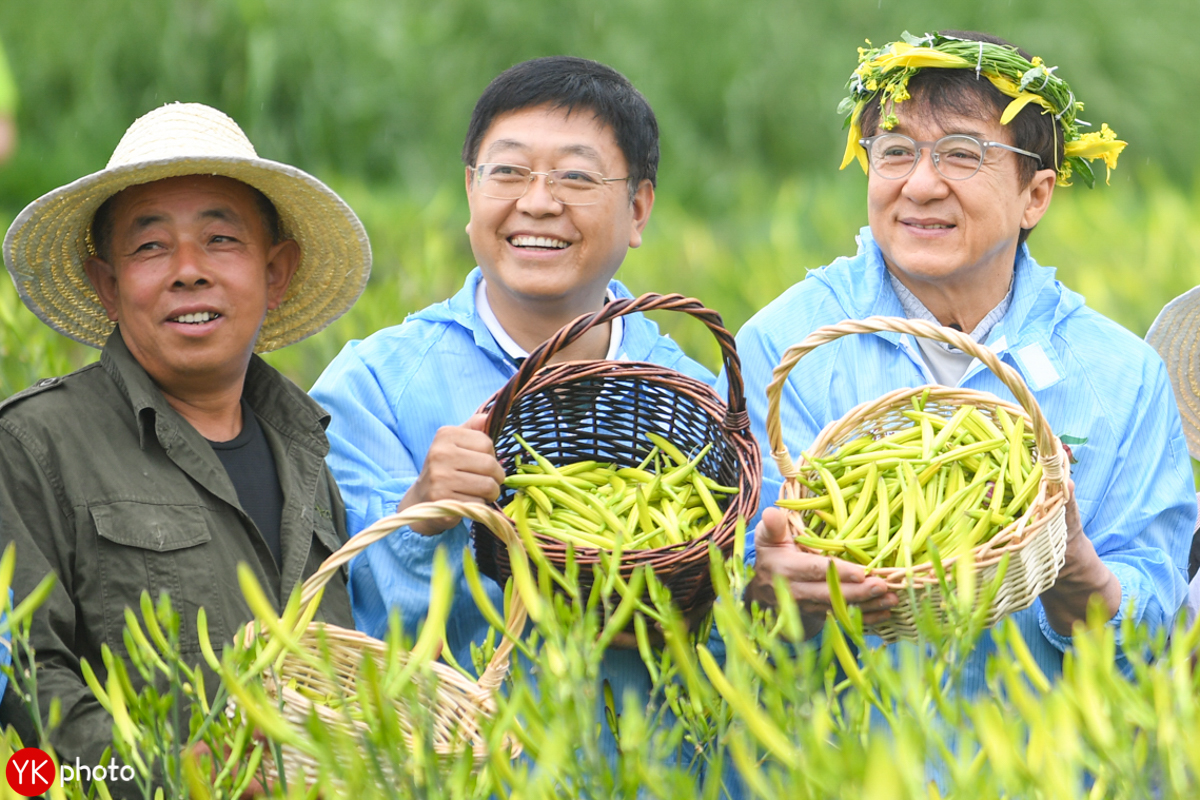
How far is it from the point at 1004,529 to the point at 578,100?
4.24ft

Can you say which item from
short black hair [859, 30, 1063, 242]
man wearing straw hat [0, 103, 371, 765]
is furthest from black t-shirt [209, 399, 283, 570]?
short black hair [859, 30, 1063, 242]

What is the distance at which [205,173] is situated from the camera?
8.38 ft

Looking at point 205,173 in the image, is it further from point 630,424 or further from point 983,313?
point 983,313

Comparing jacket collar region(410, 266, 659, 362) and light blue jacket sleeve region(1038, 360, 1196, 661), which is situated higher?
jacket collar region(410, 266, 659, 362)

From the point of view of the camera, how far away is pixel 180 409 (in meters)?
2.53

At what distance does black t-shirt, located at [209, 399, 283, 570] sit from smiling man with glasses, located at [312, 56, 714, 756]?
17 centimetres

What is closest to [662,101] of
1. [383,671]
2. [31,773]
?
[383,671]

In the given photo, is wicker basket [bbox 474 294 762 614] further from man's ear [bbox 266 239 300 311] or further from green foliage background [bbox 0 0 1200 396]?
green foliage background [bbox 0 0 1200 396]

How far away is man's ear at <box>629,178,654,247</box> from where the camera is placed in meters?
3.01

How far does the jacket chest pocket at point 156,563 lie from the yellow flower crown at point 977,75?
5.20ft

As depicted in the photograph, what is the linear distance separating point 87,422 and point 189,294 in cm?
29

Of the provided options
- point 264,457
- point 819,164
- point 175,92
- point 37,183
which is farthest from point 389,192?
point 264,457

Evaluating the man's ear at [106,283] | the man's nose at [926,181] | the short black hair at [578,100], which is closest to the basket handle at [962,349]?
the man's nose at [926,181]

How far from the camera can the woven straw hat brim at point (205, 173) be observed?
2469 millimetres
